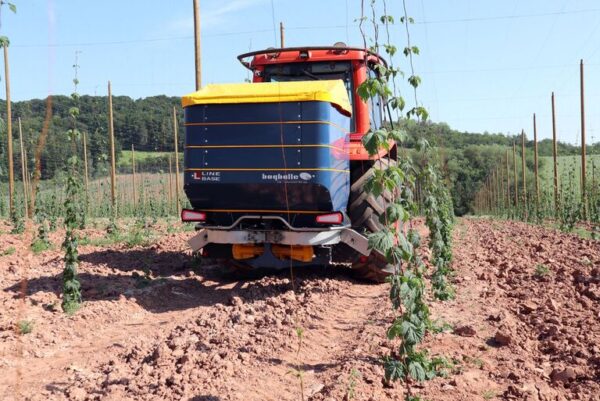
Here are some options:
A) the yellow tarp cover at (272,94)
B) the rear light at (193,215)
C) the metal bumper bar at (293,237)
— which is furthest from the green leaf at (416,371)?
the rear light at (193,215)

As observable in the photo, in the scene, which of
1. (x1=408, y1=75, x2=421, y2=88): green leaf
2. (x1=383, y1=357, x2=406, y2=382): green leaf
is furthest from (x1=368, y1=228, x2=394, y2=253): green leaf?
(x1=408, y1=75, x2=421, y2=88): green leaf

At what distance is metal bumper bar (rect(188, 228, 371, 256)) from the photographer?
22.2 feet

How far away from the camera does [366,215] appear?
729cm

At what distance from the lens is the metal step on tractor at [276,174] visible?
6.55m

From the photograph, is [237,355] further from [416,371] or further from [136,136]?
[136,136]

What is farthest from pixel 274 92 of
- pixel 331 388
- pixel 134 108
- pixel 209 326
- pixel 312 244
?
pixel 134 108

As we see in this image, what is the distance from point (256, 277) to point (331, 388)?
15.1ft

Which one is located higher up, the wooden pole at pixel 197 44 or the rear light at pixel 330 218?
the wooden pole at pixel 197 44

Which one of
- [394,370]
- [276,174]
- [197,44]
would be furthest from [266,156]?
[197,44]

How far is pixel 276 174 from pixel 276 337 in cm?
215

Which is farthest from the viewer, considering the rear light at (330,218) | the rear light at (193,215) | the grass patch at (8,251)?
the grass patch at (8,251)

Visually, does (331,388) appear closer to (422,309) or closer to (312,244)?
(422,309)

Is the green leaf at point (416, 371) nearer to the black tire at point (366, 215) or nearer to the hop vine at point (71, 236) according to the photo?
the black tire at point (366, 215)

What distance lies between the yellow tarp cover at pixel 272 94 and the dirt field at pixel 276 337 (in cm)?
224
